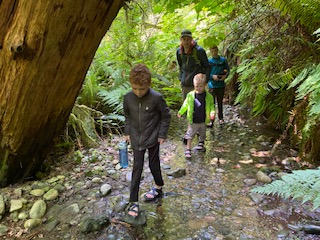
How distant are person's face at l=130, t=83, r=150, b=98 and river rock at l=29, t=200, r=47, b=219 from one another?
1.66 metres

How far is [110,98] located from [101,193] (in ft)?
8.23

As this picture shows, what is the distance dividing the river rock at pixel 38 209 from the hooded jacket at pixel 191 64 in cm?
354

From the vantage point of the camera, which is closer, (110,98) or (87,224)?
(87,224)

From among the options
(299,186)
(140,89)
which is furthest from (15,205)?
(299,186)

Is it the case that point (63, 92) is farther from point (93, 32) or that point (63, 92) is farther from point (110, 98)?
point (110, 98)

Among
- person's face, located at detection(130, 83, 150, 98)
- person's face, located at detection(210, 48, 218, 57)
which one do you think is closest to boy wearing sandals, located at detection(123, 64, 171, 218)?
person's face, located at detection(130, 83, 150, 98)

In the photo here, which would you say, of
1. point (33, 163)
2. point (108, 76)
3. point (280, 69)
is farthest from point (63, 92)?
point (108, 76)

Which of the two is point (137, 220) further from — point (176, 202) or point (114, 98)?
point (114, 98)

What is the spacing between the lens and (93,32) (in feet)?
8.75

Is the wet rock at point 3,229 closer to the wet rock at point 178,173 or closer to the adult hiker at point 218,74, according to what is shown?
the wet rock at point 178,173

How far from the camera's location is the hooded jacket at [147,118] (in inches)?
123

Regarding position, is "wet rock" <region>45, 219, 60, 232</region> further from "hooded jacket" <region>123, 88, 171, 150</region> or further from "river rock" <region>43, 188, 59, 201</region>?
"hooded jacket" <region>123, 88, 171, 150</region>

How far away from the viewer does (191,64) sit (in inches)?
215

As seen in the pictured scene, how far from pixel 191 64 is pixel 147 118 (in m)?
2.65
